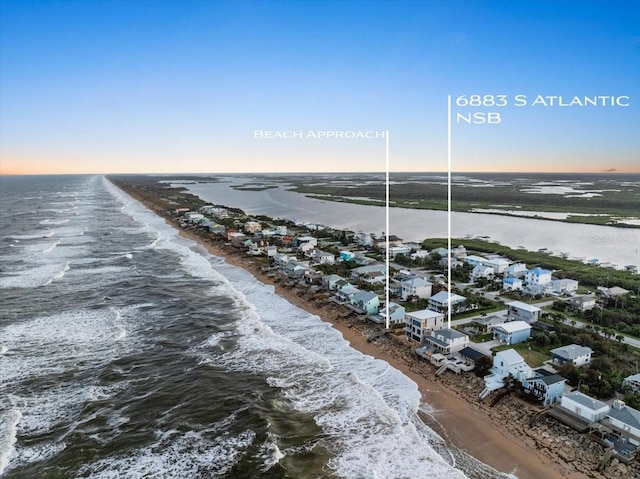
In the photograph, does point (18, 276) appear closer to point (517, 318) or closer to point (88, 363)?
point (88, 363)

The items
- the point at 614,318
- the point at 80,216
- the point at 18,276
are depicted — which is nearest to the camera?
the point at 614,318

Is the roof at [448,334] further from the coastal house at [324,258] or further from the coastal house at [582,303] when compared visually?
the coastal house at [324,258]

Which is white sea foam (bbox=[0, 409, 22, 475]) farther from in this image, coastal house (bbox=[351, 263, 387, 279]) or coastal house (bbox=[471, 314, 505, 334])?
coastal house (bbox=[351, 263, 387, 279])

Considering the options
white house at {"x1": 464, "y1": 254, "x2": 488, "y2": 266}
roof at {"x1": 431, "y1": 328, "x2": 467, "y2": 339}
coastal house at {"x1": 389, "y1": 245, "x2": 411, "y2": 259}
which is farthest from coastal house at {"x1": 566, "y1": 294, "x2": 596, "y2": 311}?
coastal house at {"x1": 389, "y1": 245, "x2": 411, "y2": 259}

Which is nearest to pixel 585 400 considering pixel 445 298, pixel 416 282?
pixel 445 298

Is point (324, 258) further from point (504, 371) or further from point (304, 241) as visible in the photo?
point (504, 371)

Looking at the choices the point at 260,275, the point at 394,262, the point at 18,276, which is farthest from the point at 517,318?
the point at 18,276
